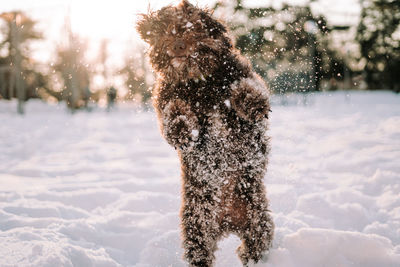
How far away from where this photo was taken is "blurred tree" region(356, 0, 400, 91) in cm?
1656

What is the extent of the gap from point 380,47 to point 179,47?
20995mm

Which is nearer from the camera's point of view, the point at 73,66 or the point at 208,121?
the point at 208,121

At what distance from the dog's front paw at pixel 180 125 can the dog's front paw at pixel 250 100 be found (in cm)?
26

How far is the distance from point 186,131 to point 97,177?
3.39m

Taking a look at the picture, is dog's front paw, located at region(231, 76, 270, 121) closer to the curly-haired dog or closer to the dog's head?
the curly-haired dog

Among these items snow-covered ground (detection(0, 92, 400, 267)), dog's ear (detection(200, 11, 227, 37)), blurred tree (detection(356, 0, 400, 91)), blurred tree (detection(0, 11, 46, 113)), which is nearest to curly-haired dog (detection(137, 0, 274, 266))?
dog's ear (detection(200, 11, 227, 37))

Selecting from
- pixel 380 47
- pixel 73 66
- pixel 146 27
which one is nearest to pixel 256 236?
pixel 146 27

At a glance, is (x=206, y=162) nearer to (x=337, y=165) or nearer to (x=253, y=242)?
(x=253, y=242)

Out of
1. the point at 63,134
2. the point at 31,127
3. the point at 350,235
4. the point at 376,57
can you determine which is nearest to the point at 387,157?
the point at 350,235

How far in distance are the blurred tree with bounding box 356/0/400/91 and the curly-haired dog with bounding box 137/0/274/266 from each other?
1510 centimetres

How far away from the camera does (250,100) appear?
6.05ft

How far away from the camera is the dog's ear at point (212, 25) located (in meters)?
1.91

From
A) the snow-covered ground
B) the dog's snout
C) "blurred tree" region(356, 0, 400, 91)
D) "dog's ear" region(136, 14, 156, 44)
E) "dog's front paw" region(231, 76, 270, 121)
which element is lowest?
the snow-covered ground

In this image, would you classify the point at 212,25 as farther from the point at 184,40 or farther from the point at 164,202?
the point at 164,202
